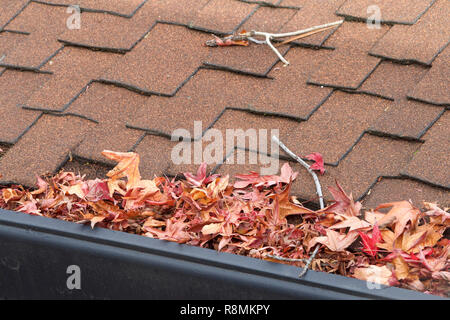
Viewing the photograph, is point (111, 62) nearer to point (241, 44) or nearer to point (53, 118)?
point (53, 118)

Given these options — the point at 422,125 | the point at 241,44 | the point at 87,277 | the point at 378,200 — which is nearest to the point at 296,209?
the point at 378,200

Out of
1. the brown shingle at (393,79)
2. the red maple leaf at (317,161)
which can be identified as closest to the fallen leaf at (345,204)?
the red maple leaf at (317,161)

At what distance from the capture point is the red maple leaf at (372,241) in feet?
6.02

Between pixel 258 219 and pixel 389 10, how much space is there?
3.35 ft

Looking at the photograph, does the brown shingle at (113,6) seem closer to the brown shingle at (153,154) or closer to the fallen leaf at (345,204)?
the brown shingle at (153,154)

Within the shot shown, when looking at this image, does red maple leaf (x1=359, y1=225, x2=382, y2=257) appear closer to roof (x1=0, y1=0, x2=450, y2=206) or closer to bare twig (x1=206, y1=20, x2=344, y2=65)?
roof (x1=0, y1=0, x2=450, y2=206)

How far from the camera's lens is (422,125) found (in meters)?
2.08

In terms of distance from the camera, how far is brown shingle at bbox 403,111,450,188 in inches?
76.5

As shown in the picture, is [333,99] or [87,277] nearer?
[87,277]

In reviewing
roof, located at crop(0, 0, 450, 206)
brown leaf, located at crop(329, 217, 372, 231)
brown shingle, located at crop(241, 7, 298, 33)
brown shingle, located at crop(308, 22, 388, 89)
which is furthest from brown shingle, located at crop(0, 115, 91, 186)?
brown leaf, located at crop(329, 217, 372, 231)

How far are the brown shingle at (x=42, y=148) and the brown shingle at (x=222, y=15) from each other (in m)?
0.62

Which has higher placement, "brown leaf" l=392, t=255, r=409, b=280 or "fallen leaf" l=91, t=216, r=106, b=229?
"fallen leaf" l=91, t=216, r=106, b=229

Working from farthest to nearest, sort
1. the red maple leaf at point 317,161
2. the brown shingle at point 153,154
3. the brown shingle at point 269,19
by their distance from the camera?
the brown shingle at point 269,19, the brown shingle at point 153,154, the red maple leaf at point 317,161

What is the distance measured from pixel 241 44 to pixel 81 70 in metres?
0.60
